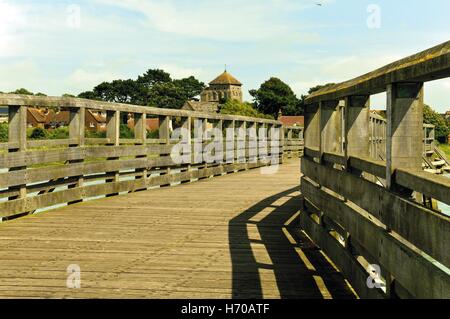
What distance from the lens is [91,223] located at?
7.79 m

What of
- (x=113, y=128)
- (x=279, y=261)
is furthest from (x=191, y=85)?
(x=279, y=261)

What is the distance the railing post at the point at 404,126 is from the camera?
11.2 ft

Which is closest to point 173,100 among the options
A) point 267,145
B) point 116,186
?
point 267,145

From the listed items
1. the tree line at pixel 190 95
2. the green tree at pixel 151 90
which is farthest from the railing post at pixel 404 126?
the green tree at pixel 151 90

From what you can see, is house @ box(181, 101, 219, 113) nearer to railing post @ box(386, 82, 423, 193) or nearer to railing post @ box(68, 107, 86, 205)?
railing post @ box(68, 107, 86, 205)

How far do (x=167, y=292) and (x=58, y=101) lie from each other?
16.6 ft

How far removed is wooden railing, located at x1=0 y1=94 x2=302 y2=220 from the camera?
7883 millimetres

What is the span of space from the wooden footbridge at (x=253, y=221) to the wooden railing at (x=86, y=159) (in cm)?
3

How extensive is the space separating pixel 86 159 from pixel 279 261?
631cm

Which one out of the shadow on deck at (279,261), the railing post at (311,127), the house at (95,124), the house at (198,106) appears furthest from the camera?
the house at (198,106)

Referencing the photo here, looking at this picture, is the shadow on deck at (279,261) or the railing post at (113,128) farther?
the railing post at (113,128)

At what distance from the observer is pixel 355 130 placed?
16.1 feet

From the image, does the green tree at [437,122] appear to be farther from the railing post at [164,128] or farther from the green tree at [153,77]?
the railing post at [164,128]
